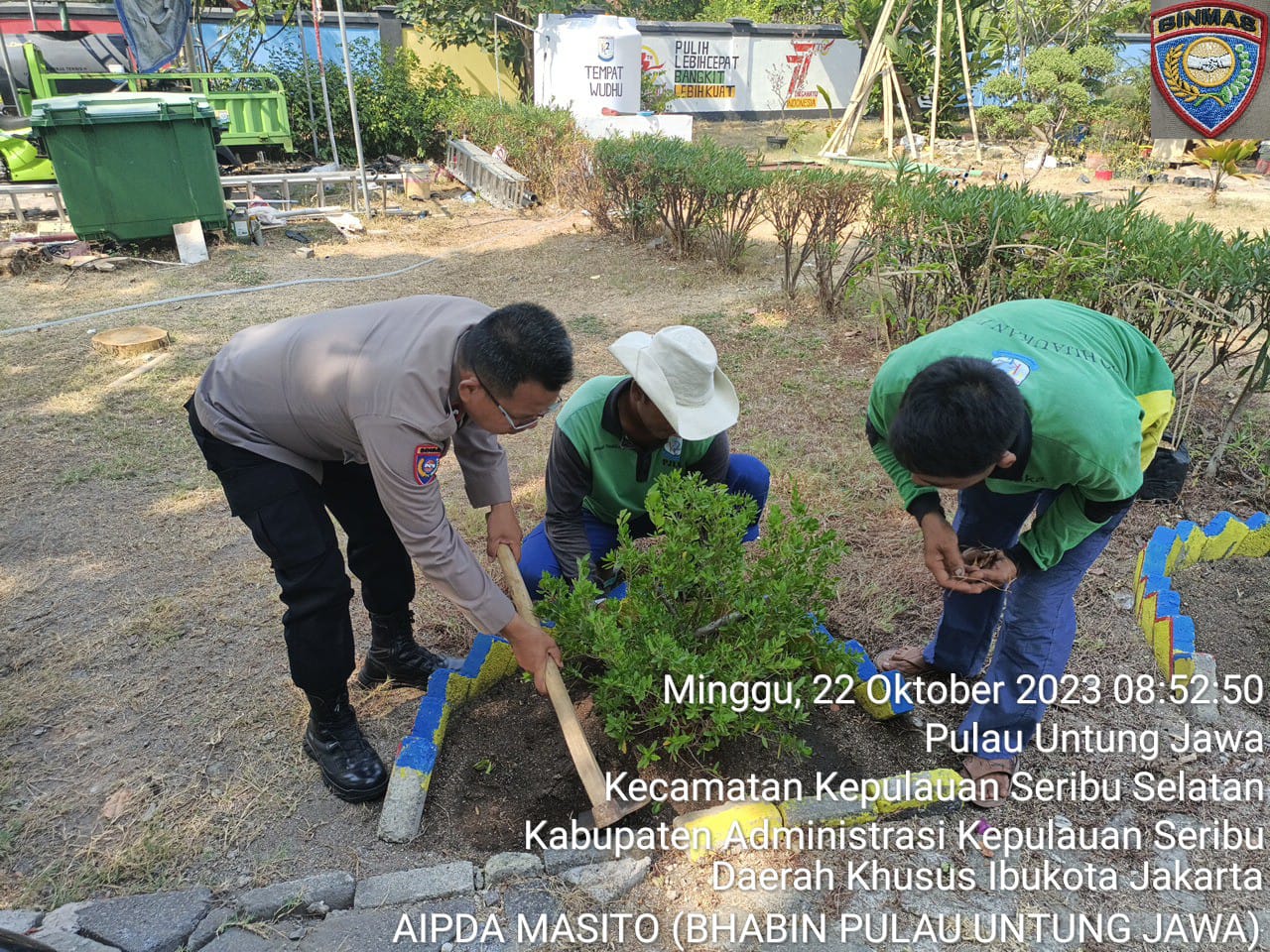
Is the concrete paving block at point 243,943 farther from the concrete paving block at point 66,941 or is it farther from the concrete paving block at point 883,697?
the concrete paving block at point 883,697

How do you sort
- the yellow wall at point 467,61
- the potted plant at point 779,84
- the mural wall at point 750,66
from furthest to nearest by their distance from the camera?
1. the potted plant at point 779,84
2. the mural wall at point 750,66
3. the yellow wall at point 467,61

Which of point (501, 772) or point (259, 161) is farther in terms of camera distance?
point (259, 161)

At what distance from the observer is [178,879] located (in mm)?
2146

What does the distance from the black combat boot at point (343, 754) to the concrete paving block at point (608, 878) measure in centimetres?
65

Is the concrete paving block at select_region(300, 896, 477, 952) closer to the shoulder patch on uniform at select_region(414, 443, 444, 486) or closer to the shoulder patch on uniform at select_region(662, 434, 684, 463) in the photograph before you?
the shoulder patch on uniform at select_region(414, 443, 444, 486)

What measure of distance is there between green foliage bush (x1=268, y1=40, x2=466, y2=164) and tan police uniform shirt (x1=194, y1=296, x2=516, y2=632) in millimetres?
13475

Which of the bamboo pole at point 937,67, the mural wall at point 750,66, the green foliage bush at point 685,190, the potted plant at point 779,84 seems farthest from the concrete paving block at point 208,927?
the potted plant at point 779,84

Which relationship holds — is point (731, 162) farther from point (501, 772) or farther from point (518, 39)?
point (518, 39)

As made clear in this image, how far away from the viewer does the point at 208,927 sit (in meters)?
1.98

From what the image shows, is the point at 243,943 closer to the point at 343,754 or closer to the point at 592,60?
the point at 343,754

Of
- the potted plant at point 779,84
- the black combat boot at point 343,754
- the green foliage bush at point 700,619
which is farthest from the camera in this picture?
the potted plant at point 779,84

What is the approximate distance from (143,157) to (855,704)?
8685 mm

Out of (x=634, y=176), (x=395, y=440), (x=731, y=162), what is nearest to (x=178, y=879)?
(x=395, y=440)

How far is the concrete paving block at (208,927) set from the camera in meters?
1.94
